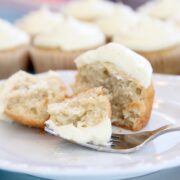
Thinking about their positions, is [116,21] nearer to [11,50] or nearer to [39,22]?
[39,22]

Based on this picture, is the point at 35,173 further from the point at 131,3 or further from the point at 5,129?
the point at 131,3

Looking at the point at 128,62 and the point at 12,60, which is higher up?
the point at 128,62

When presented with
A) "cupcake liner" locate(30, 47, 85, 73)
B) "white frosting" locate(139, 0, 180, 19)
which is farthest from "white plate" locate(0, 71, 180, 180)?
"white frosting" locate(139, 0, 180, 19)

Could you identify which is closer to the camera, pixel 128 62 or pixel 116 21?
pixel 128 62

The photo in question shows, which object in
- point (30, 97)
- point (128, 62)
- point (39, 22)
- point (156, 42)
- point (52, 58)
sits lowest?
point (39, 22)

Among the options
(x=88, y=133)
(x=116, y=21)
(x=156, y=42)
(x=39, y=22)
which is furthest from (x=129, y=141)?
(x=39, y=22)

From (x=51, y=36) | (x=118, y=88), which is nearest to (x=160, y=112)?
(x=118, y=88)
